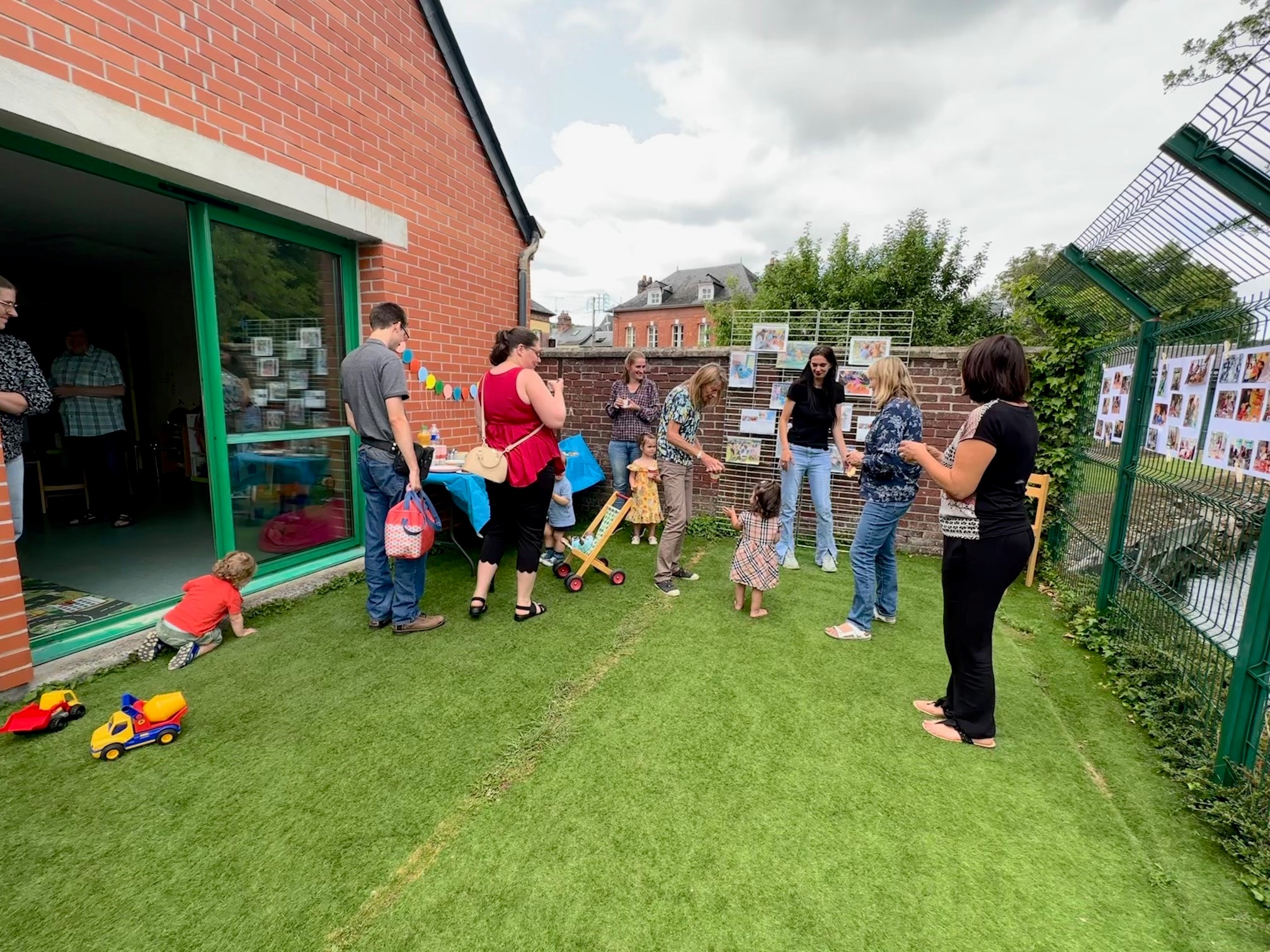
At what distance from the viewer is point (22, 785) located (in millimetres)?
2172

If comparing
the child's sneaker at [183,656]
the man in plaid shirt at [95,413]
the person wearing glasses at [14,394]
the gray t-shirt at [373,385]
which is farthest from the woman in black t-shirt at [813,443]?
the man in plaid shirt at [95,413]

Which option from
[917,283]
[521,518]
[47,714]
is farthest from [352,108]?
[917,283]

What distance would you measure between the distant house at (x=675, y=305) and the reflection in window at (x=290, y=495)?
142ft

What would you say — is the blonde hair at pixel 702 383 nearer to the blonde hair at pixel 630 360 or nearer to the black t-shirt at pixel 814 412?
the black t-shirt at pixel 814 412

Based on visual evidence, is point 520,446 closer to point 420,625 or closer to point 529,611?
point 529,611

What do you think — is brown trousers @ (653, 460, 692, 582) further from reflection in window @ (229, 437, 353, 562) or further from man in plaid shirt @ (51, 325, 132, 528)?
man in plaid shirt @ (51, 325, 132, 528)

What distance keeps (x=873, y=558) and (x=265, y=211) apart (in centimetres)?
464

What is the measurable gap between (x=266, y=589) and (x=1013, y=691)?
4813mm

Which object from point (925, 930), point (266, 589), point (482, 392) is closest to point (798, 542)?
point (482, 392)

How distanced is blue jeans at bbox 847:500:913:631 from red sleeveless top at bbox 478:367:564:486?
2.08m

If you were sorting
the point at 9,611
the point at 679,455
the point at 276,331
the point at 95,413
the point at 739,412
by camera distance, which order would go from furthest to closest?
the point at 739,412 → the point at 95,413 → the point at 679,455 → the point at 276,331 → the point at 9,611

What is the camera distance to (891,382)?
3.50m

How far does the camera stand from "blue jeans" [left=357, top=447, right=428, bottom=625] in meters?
3.38

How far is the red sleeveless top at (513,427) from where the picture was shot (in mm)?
3424
